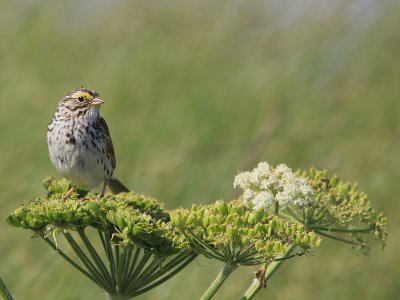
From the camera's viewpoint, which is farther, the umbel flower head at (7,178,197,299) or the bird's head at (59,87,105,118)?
the bird's head at (59,87,105,118)

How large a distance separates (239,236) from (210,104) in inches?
222

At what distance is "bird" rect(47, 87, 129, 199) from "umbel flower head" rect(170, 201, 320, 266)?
2236 millimetres

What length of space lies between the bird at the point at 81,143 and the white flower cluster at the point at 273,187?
194 centimetres

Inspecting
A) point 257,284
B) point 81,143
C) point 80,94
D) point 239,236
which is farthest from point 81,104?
point 239,236

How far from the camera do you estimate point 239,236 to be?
137 inches

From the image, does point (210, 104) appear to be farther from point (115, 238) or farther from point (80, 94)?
point (115, 238)

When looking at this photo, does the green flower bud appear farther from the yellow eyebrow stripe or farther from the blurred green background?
the blurred green background

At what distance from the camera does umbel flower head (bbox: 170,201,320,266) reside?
11.3ft

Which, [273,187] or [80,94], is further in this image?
[80,94]

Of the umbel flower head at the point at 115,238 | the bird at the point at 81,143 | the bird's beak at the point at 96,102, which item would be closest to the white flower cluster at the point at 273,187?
the umbel flower head at the point at 115,238

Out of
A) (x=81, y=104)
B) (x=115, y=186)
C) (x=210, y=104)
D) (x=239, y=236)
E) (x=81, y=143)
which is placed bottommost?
(x=239, y=236)

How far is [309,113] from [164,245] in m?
5.32

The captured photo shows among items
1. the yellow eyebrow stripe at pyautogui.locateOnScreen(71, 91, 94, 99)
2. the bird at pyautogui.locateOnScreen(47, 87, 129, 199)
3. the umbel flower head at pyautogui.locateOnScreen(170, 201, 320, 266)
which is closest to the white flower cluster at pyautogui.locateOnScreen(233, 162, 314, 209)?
the umbel flower head at pyautogui.locateOnScreen(170, 201, 320, 266)

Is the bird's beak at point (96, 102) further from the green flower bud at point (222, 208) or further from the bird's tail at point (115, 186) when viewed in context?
the green flower bud at point (222, 208)
